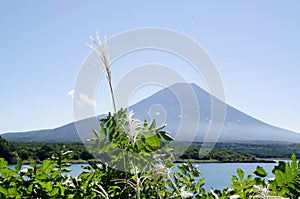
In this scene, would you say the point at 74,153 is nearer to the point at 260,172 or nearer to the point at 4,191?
the point at 4,191

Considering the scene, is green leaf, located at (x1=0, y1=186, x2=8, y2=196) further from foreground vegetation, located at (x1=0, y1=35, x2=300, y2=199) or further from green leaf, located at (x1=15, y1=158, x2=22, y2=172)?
green leaf, located at (x1=15, y1=158, x2=22, y2=172)

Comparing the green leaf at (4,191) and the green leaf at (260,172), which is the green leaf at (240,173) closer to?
the green leaf at (260,172)

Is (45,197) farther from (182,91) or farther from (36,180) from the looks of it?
(182,91)

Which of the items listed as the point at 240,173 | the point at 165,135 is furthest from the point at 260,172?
the point at 165,135

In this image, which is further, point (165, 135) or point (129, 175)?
point (129, 175)

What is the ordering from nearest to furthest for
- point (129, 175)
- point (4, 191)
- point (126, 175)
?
point (4, 191) → point (126, 175) → point (129, 175)

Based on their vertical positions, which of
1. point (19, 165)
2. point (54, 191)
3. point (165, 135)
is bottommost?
point (54, 191)

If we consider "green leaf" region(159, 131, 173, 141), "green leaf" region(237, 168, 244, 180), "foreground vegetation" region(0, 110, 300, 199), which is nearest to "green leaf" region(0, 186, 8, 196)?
"foreground vegetation" region(0, 110, 300, 199)

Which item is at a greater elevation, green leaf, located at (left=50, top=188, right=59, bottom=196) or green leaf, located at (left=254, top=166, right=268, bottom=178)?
green leaf, located at (left=254, top=166, right=268, bottom=178)

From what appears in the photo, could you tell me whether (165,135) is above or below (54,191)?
above

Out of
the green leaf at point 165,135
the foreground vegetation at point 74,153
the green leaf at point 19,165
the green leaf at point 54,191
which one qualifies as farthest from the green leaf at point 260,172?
the green leaf at point 19,165

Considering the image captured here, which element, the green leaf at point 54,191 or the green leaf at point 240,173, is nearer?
the green leaf at point 54,191

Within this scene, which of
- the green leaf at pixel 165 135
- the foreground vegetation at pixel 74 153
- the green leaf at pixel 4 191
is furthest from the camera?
the foreground vegetation at pixel 74 153

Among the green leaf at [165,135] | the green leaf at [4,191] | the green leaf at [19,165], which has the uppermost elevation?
the green leaf at [165,135]
